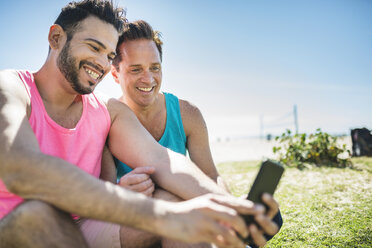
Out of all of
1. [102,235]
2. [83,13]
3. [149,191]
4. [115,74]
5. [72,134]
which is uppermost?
[83,13]

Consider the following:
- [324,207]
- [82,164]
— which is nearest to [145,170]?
[82,164]

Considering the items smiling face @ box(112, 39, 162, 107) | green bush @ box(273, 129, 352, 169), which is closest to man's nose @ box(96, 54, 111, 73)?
→ smiling face @ box(112, 39, 162, 107)

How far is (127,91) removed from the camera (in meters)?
3.42

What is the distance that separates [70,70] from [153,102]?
1.37 metres

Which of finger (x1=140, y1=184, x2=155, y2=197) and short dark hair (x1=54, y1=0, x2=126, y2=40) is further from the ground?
short dark hair (x1=54, y1=0, x2=126, y2=40)

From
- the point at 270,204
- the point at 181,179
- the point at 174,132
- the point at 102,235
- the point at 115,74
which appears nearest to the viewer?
the point at 270,204

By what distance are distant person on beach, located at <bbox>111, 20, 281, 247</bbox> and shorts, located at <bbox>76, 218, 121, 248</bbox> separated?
1.40 meters

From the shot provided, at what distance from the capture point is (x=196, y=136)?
3289 millimetres

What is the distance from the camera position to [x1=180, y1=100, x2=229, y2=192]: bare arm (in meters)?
3.09

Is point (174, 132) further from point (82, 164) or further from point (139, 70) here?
point (82, 164)

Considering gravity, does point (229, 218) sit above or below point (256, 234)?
above

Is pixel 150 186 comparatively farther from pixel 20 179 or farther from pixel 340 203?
pixel 340 203

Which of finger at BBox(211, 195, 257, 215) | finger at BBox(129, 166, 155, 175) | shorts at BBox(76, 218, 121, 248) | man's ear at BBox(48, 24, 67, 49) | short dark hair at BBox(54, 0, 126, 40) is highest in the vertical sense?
short dark hair at BBox(54, 0, 126, 40)

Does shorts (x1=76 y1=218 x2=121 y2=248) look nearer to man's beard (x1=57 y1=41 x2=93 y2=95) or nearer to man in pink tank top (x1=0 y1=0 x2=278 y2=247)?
man in pink tank top (x1=0 y1=0 x2=278 y2=247)
